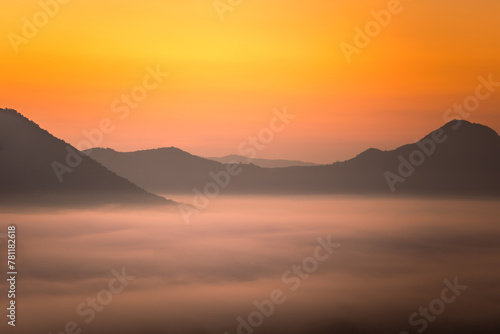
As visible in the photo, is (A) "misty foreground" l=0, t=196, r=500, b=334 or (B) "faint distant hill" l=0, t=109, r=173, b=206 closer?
(A) "misty foreground" l=0, t=196, r=500, b=334

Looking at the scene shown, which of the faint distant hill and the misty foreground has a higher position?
the faint distant hill

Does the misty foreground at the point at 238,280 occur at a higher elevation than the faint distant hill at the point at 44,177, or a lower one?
lower

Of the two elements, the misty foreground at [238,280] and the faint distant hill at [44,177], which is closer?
the misty foreground at [238,280]

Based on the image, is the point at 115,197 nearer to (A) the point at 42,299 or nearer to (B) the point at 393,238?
(B) the point at 393,238

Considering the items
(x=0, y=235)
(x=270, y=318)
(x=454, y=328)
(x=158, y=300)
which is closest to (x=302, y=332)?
(x=270, y=318)
